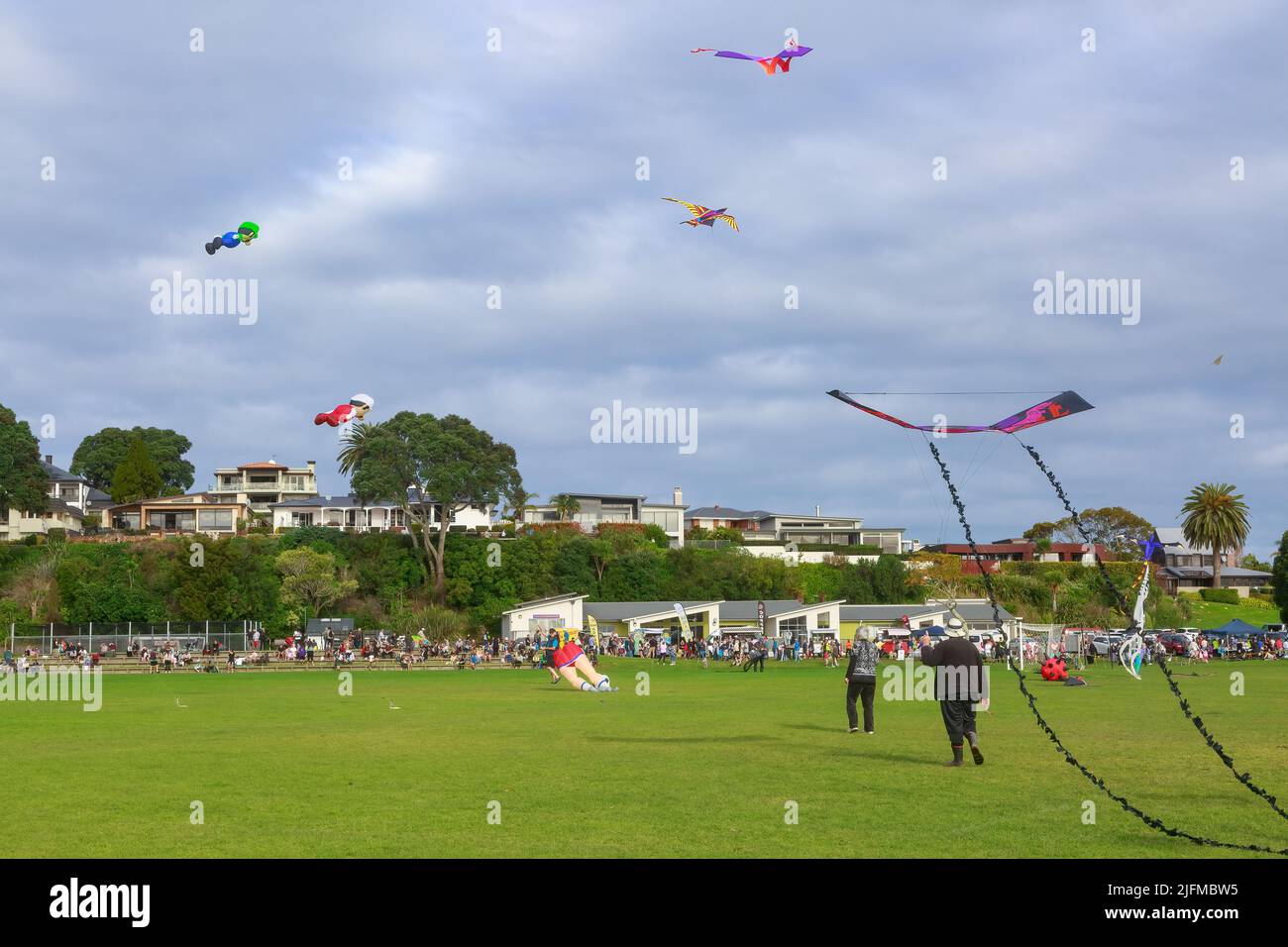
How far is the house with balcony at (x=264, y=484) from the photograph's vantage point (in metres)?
132

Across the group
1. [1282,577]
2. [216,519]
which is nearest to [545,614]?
[216,519]

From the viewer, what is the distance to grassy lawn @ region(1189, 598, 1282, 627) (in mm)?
113213

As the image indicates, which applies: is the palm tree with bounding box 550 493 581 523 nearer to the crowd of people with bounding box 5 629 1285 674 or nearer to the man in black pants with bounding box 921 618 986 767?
the crowd of people with bounding box 5 629 1285 674

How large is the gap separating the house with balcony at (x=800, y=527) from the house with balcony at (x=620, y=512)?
34.9ft

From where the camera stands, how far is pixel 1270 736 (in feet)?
72.3

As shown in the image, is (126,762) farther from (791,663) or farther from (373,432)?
(373,432)

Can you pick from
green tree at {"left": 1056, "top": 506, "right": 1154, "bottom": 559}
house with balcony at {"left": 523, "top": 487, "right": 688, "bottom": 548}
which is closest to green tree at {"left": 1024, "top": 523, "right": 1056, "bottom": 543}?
green tree at {"left": 1056, "top": 506, "right": 1154, "bottom": 559}

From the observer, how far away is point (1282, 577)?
9481cm

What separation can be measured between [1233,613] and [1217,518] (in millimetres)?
9181

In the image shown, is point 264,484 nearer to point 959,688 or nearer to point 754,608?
point 754,608

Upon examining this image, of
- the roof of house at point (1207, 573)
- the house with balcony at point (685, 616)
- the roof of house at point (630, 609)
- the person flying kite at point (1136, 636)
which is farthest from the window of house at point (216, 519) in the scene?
the roof of house at point (1207, 573)

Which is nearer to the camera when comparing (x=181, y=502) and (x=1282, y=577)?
(x=1282, y=577)

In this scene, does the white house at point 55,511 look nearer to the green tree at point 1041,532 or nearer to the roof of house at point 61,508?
the roof of house at point 61,508
